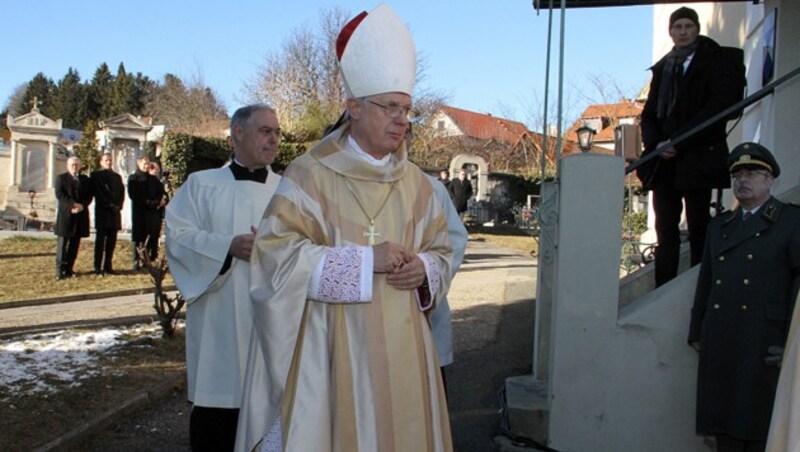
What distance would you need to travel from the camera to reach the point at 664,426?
4.96 metres

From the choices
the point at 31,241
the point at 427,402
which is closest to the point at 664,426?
the point at 427,402

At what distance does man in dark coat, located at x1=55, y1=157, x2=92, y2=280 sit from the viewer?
1270 cm

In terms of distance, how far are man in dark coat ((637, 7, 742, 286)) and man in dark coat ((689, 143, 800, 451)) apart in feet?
4.44

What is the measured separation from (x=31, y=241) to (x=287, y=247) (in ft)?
60.3

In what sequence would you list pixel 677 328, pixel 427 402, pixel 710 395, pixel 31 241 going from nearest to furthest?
pixel 427 402
pixel 710 395
pixel 677 328
pixel 31 241

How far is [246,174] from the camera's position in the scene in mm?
4281

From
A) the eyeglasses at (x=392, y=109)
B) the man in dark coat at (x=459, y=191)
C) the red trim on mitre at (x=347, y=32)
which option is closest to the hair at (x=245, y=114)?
the red trim on mitre at (x=347, y=32)

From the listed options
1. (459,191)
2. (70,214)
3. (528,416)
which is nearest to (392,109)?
(528,416)

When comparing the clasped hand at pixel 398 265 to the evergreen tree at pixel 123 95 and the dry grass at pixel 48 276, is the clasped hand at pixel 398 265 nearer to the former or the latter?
the dry grass at pixel 48 276

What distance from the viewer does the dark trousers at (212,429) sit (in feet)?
12.8

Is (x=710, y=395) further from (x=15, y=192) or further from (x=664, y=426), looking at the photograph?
(x=15, y=192)

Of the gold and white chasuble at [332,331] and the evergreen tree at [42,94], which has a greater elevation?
the evergreen tree at [42,94]

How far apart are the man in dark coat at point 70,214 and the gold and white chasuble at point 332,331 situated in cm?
1085

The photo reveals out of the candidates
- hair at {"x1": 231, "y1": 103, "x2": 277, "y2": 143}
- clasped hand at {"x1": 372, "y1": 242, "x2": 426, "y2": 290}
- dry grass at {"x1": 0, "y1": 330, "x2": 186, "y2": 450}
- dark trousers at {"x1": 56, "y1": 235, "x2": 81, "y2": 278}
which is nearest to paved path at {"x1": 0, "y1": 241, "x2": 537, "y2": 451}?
dry grass at {"x1": 0, "y1": 330, "x2": 186, "y2": 450}
